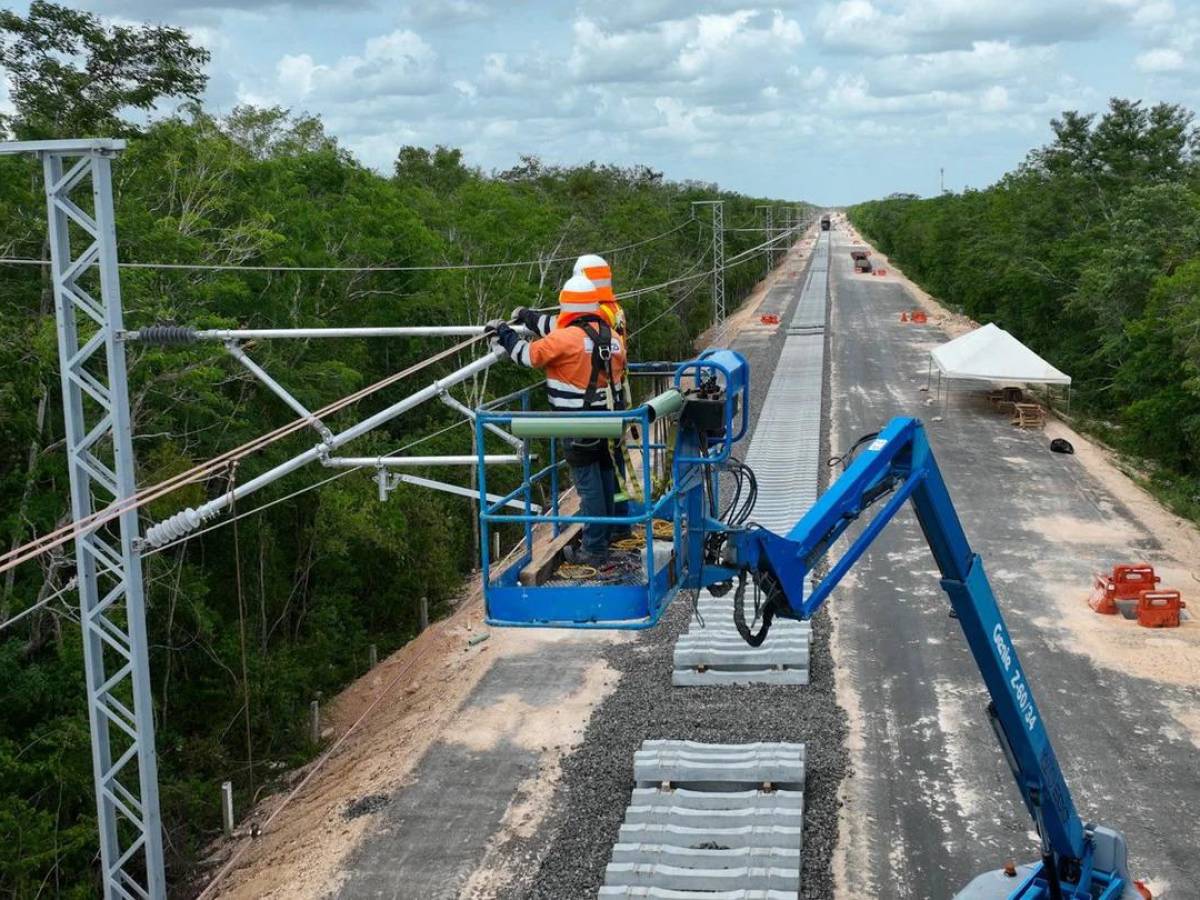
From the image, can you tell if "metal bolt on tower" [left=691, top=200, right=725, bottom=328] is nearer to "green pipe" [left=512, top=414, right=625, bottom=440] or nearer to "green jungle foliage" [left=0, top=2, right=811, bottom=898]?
"green jungle foliage" [left=0, top=2, right=811, bottom=898]

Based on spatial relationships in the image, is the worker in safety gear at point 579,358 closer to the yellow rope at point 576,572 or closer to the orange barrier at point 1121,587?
the yellow rope at point 576,572

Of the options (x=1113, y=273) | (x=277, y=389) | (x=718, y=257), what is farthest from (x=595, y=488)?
(x=718, y=257)

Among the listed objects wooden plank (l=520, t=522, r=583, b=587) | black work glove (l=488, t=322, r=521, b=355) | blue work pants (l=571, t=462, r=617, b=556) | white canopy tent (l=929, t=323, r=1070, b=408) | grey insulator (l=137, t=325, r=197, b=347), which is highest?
black work glove (l=488, t=322, r=521, b=355)

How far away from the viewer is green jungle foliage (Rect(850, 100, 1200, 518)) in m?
34.8

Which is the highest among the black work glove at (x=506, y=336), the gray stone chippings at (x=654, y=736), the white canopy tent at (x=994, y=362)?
the black work glove at (x=506, y=336)

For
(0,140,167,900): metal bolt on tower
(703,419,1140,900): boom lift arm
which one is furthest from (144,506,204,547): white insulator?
(703,419,1140,900): boom lift arm

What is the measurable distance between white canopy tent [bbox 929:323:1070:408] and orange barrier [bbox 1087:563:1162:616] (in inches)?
603

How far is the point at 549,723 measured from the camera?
1675 centimetres

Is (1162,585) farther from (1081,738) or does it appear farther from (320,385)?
(320,385)

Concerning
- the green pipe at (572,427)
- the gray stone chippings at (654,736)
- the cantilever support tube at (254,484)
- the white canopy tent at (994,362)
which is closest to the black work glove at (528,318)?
the cantilever support tube at (254,484)

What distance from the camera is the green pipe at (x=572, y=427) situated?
320 inches

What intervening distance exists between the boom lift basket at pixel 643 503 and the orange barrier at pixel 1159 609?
12.8 m

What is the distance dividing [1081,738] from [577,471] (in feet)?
32.0

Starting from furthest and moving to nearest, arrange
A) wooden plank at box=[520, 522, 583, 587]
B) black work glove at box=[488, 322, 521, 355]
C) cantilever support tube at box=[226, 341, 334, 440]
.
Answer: cantilever support tube at box=[226, 341, 334, 440] → wooden plank at box=[520, 522, 583, 587] → black work glove at box=[488, 322, 521, 355]
